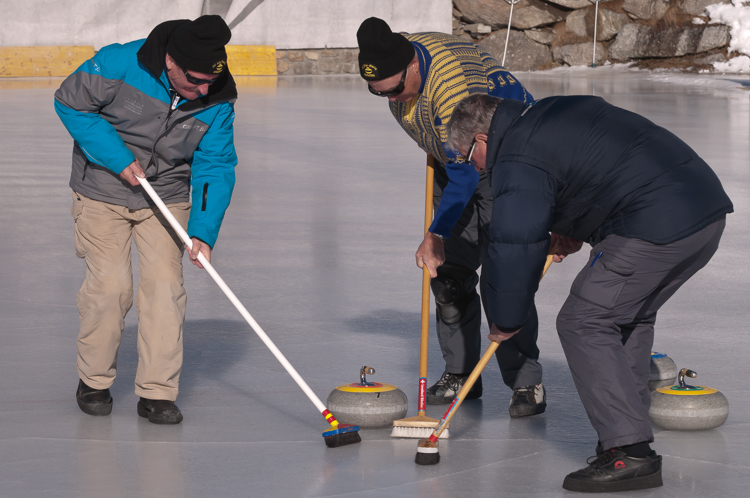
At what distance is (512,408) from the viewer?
3.71 metres

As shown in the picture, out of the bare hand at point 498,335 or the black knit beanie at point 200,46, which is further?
the black knit beanie at point 200,46

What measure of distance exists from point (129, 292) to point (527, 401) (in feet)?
5.23

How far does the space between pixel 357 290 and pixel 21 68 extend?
67.4ft

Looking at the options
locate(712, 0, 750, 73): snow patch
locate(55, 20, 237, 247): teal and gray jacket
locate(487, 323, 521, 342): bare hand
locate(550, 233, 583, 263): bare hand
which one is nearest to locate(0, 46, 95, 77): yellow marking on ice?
locate(712, 0, 750, 73): snow patch

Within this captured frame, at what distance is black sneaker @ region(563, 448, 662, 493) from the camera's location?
9.77ft

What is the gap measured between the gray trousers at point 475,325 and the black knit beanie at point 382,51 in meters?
0.57

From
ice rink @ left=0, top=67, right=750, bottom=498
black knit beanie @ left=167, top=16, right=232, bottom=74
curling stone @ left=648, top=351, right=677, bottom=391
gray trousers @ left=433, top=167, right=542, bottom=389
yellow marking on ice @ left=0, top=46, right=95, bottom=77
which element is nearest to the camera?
ice rink @ left=0, top=67, right=750, bottom=498

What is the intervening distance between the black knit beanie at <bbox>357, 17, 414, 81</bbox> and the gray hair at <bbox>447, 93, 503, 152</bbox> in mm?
545

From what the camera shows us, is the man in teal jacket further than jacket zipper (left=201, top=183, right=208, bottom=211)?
No

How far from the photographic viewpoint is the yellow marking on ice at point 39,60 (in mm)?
23422

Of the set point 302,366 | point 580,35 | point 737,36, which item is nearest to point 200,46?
point 302,366

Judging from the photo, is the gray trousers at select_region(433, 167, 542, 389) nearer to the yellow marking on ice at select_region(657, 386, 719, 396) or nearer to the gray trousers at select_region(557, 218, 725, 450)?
the yellow marking on ice at select_region(657, 386, 719, 396)

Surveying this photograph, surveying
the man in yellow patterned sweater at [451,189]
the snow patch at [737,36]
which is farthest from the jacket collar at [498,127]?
the snow patch at [737,36]

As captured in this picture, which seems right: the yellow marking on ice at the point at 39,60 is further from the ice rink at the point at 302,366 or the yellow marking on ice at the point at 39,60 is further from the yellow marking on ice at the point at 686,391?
the yellow marking on ice at the point at 686,391
